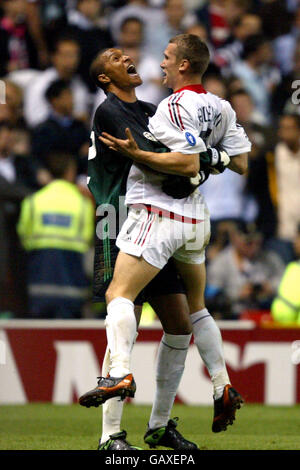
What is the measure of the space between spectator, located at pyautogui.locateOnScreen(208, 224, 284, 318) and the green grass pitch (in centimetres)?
150

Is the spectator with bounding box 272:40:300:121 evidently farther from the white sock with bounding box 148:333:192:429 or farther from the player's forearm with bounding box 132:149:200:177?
the player's forearm with bounding box 132:149:200:177

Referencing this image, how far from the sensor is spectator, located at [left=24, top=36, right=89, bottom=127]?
1138cm

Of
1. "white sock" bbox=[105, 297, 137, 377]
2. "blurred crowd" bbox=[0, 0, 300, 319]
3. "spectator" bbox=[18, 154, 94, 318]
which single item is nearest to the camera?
"white sock" bbox=[105, 297, 137, 377]

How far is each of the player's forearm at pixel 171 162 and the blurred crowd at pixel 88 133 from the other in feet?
15.2

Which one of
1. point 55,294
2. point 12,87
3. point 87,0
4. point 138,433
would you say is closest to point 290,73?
point 87,0

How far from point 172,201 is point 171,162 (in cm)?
31

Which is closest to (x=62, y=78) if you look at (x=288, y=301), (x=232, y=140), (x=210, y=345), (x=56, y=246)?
(x=56, y=246)

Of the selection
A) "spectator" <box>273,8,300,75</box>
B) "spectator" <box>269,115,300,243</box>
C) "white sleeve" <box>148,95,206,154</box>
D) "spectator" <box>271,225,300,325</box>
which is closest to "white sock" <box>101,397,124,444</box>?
"white sleeve" <box>148,95,206,154</box>

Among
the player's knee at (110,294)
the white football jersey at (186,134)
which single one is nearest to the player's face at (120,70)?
the white football jersey at (186,134)

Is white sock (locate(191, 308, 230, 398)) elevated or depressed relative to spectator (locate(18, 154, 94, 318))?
elevated

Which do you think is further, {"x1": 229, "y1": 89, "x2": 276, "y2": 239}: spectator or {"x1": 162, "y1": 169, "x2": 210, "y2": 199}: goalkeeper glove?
{"x1": 229, "y1": 89, "x2": 276, "y2": 239}: spectator

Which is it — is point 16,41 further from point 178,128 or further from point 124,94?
point 178,128

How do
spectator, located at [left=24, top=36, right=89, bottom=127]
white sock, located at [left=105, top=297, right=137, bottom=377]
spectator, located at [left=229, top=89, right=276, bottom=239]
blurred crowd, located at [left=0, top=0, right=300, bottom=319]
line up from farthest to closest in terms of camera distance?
spectator, located at [left=24, top=36, right=89, bottom=127] → spectator, located at [left=229, top=89, right=276, bottom=239] → blurred crowd, located at [left=0, top=0, right=300, bottom=319] → white sock, located at [left=105, top=297, right=137, bottom=377]

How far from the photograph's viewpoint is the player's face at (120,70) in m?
5.90
